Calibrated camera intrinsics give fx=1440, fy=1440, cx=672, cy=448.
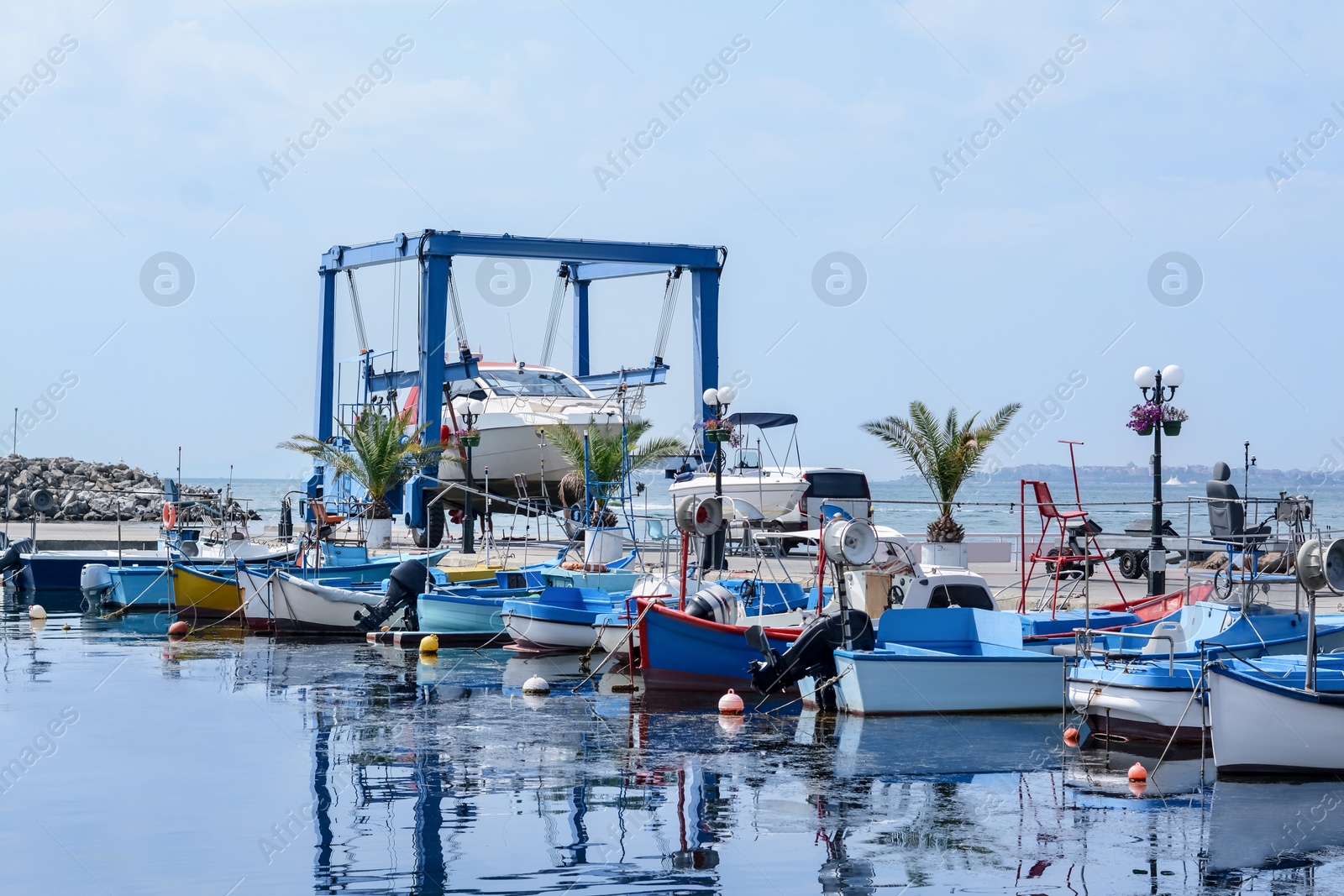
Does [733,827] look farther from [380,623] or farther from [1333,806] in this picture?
[380,623]

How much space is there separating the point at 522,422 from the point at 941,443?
12.6m

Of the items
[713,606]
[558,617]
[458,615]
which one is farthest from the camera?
[458,615]

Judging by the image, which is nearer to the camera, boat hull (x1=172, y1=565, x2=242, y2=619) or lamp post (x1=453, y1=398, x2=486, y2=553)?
boat hull (x1=172, y1=565, x2=242, y2=619)

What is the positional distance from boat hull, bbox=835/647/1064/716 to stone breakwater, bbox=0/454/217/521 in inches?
1670

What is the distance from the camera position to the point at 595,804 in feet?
36.2

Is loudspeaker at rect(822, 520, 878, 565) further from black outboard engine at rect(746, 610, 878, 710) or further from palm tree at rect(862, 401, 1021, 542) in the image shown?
palm tree at rect(862, 401, 1021, 542)

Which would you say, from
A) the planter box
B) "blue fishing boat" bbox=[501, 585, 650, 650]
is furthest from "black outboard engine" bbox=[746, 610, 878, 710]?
the planter box

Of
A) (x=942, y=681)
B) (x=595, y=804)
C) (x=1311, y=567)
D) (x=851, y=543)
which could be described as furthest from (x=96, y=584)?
(x=1311, y=567)

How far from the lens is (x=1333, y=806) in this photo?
36.0ft

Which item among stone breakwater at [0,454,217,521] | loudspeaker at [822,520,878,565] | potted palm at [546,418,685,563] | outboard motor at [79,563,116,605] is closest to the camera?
loudspeaker at [822,520,878,565]

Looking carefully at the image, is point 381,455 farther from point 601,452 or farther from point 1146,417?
point 1146,417

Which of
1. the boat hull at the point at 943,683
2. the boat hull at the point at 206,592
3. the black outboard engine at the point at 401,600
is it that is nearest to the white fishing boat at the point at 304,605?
the black outboard engine at the point at 401,600

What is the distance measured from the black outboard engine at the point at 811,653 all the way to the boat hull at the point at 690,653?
103 cm

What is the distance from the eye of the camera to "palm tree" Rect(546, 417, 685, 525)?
34312mm
